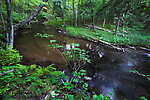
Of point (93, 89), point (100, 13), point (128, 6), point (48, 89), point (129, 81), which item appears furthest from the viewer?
point (100, 13)

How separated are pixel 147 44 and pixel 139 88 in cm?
818

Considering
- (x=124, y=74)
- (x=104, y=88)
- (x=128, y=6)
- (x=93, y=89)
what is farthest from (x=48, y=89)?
(x=128, y=6)

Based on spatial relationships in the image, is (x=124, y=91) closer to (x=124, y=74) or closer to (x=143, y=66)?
(x=124, y=74)

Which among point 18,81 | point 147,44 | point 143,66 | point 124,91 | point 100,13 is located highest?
point 100,13

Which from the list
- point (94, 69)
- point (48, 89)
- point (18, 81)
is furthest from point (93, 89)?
point (18, 81)

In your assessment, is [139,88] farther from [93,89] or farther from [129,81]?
[93,89]

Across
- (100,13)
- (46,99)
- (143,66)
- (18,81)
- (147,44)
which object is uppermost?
(100,13)

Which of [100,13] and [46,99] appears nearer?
[46,99]

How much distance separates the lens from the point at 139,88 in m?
3.71

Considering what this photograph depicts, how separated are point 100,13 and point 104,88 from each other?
18.3 m

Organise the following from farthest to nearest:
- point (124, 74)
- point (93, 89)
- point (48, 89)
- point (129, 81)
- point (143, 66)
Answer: point (143, 66)
point (124, 74)
point (129, 81)
point (93, 89)
point (48, 89)

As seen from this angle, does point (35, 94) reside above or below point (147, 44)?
below

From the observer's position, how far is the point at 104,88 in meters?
3.56

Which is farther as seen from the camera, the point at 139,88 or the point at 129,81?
the point at 129,81
